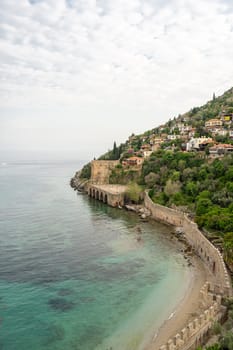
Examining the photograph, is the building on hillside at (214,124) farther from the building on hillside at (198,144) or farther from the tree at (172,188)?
the tree at (172,188)

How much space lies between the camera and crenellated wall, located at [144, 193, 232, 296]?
19031mm

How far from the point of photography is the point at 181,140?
70562mm

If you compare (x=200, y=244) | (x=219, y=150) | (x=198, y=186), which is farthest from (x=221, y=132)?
(x=200, y=244)

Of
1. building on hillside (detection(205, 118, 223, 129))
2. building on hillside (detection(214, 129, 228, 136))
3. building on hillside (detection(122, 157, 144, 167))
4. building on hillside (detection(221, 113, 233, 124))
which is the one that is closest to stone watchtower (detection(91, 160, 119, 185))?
building on hillside (detection(122, 157, 144, 167))

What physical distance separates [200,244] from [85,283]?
10.6 meters

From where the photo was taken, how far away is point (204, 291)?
18.4 m

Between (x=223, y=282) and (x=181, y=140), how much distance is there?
54.0 metres

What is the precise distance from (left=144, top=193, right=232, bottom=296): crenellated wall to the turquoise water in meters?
1.79

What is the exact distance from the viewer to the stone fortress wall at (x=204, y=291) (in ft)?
45.0

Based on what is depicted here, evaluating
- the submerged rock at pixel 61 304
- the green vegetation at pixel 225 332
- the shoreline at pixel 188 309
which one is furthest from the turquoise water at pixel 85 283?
the green vegetation at pixel 225 332

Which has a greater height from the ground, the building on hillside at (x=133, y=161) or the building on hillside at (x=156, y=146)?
the building on hillside at (x=156, y=146)

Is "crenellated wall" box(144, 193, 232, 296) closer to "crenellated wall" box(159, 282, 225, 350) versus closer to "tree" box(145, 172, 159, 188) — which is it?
"crenellated wall" box(159, 282, 225, 350)

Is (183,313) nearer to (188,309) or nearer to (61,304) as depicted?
(188,309)

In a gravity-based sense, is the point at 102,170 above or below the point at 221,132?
below
